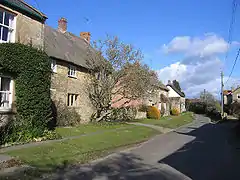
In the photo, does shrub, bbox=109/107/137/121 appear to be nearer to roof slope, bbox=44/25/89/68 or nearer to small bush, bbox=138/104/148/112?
small bush, bbox=138/104/148/112

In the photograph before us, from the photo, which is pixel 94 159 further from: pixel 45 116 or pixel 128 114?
pixel 128 114

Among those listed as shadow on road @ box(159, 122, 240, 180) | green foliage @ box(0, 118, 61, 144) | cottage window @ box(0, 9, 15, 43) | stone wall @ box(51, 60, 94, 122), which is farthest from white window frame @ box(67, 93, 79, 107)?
shadow on road @ box(159, 122, 240, 180)

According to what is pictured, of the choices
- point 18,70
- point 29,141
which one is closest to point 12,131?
point 29,141

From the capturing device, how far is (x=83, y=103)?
23.9 m

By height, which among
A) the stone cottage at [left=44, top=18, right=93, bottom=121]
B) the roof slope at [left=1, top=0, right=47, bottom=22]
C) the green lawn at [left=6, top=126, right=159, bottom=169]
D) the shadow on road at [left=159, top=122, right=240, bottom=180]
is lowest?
the shadow on road at [left=159, top=122, right=240, bottom=180]

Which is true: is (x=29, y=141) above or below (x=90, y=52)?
below

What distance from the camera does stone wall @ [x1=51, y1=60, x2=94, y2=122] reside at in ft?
A: 65.4

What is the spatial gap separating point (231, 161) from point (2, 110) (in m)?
10.9

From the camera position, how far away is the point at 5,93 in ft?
42.4

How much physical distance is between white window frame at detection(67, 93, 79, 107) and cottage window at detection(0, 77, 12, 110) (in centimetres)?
885

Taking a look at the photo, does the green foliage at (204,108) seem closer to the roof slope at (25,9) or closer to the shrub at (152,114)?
the shrub at (152,114)

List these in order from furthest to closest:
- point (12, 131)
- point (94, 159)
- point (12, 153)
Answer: point (12, 131) < point (94, 159) < point (12, 153)

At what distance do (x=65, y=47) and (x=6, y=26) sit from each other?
10.5 meters

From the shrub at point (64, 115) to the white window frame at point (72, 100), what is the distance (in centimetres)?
73
